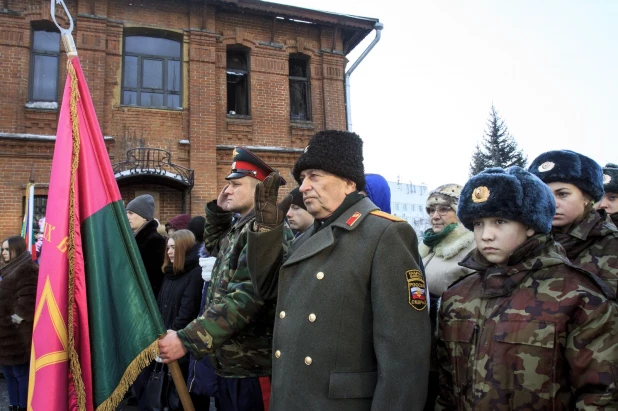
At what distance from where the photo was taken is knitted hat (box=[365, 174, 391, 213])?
Result: 3047mm

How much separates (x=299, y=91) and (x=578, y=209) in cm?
1092

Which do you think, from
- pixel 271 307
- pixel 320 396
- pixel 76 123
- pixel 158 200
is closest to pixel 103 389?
pixel 271 307

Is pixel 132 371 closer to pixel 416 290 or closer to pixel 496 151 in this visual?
pixel 416 290

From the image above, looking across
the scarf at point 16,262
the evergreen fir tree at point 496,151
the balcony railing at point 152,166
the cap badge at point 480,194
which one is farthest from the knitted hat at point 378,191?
the evergreen fir tree at point 496,151

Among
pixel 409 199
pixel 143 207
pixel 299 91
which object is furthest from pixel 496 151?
pixel 143 207

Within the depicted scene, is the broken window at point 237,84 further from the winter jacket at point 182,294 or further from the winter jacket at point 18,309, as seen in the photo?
the winter jacket at point 182,294

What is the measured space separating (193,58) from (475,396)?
1097cm

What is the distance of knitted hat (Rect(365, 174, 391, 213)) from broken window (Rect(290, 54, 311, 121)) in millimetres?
9770

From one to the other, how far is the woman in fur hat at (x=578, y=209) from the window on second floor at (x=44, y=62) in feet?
35.5

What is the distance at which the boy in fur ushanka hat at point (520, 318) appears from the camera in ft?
5.44

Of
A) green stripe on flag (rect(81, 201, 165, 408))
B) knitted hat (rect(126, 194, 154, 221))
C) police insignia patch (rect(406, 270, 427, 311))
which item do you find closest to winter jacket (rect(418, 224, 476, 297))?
police insignia patch (rect(406, 270, 427, 311))

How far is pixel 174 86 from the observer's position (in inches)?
455

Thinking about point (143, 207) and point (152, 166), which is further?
point (152, 166)

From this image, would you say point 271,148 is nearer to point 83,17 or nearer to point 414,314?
point 83,17
